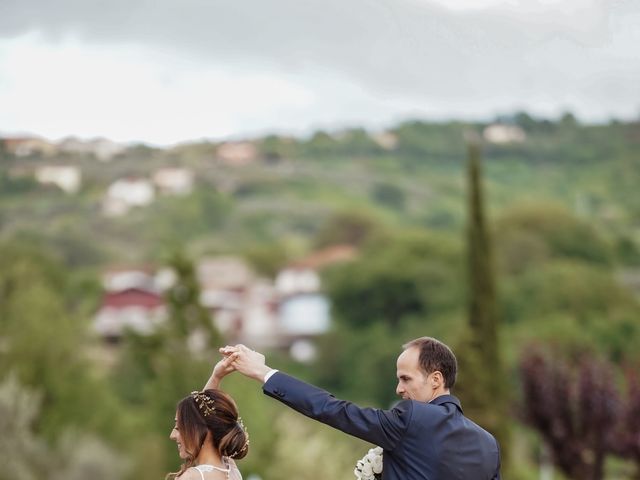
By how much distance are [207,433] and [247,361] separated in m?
0.26

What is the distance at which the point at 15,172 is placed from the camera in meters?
51.4

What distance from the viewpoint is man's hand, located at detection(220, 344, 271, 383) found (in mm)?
3213

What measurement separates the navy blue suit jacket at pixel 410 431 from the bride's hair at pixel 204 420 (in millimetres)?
225

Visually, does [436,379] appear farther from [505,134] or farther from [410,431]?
[505,134]

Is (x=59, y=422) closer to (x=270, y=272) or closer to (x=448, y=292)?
(x=448, y=292)

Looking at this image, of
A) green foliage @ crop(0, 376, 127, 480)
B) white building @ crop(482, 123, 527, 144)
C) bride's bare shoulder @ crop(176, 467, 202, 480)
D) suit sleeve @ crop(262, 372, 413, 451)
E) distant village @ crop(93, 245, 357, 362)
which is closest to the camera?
suit sleeve @ crop(262, 372, 413, 451)

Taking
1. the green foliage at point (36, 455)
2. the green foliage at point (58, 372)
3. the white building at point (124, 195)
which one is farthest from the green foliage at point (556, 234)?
the green foliage at point (36, 455)

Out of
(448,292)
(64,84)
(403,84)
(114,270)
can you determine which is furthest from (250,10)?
(114,270)

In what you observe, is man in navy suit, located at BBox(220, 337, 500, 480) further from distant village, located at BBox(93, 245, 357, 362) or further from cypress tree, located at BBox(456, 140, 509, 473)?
distant village, located at BBox(93, 245, 357, 362)

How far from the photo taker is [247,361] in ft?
10.6

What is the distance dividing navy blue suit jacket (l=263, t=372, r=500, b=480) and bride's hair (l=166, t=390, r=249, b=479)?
8.8 inches

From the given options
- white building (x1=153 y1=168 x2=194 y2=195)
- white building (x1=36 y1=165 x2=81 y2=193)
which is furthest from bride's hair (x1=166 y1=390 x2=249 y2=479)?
white building (x1=153 y1=168 x2=194 y2=195)

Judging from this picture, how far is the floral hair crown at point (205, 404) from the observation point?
3299 mm

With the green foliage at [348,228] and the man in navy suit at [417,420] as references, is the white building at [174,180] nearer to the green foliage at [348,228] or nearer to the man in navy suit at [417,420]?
the green foliage at [348,228]
